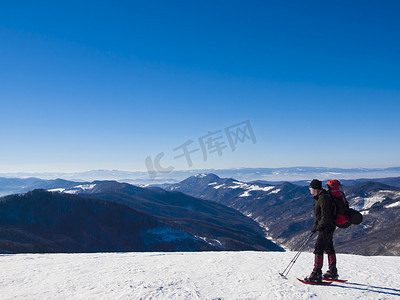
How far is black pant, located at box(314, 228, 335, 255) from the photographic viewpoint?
31.7 feet

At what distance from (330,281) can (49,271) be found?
12751 mm

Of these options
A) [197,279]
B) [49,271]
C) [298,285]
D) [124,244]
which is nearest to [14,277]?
[49,271]

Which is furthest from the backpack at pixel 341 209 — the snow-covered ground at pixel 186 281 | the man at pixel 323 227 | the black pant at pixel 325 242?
the snow-covered ground at pixel 186 281

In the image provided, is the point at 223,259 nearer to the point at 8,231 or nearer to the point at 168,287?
the point at 168,287

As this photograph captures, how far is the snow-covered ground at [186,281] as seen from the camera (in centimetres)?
888

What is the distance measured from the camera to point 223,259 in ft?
50.4

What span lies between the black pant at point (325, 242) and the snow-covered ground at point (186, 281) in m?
1.29

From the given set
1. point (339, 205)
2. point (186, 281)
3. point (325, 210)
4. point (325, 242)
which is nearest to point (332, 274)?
point (325, 242)

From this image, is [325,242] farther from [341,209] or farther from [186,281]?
[186,281]

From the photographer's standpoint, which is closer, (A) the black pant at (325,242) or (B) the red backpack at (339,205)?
(B) the red backpack at (339,205)

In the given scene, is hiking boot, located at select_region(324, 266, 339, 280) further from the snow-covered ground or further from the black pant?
the black pant

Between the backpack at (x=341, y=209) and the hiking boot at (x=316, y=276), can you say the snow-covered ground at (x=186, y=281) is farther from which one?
the backpack at (x=341, y=209)

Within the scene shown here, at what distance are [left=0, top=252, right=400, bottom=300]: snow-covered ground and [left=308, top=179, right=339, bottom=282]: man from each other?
1.99ft

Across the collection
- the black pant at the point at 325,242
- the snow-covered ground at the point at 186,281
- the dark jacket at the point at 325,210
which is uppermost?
the dark jacket at the point at 325,210
